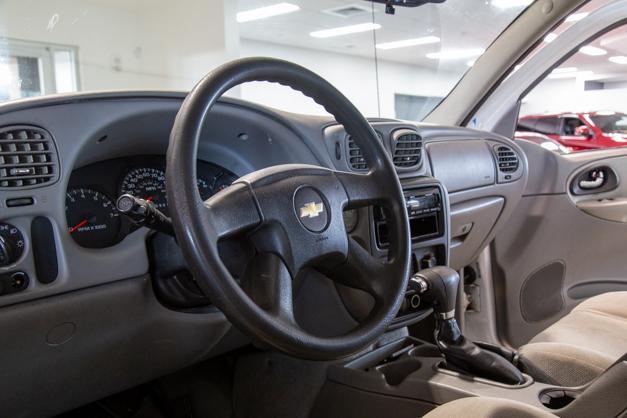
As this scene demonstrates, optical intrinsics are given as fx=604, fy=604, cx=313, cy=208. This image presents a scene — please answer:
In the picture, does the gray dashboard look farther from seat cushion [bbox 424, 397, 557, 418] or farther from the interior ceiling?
the interior ceiling

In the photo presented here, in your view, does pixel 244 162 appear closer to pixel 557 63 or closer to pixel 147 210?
pixel 147 210

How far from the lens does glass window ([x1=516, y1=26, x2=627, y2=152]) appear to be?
5.39 metres

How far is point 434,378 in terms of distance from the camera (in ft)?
3.95

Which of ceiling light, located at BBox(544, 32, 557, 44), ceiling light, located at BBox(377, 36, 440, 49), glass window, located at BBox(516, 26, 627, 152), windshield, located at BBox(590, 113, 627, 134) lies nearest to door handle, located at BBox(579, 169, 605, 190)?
glass window, located at BBox(516, 26, 627, 152)

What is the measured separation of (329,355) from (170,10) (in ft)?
26.3

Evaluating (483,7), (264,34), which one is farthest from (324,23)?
(483,7)

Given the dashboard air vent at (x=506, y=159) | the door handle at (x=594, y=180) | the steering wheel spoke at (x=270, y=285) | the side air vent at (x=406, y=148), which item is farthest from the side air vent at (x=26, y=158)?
the door handle at (x=594, y=180)

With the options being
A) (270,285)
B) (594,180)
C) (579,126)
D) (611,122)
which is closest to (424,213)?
(270,285)

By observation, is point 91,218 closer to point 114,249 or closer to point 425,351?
point 114,249

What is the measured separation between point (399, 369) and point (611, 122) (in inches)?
292

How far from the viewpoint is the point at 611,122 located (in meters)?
7.66

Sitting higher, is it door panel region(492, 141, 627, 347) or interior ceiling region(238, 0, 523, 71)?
interior ceiling region(238, 0, 523, 71)

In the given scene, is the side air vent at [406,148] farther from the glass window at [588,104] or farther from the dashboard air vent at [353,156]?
the glass window at [588,104]

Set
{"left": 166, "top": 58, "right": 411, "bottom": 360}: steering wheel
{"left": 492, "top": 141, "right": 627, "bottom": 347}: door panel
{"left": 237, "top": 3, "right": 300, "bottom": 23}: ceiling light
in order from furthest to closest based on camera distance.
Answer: {"left": 237, "top": 3, "right": 300, "bottom": 23}: ceiling light → {"left": 492, "top": 141, "right": 627, "bottom": 347}: door panel → {"left": 166, "top": 58, "right": 411, "bottom": 360}: steering wheel
